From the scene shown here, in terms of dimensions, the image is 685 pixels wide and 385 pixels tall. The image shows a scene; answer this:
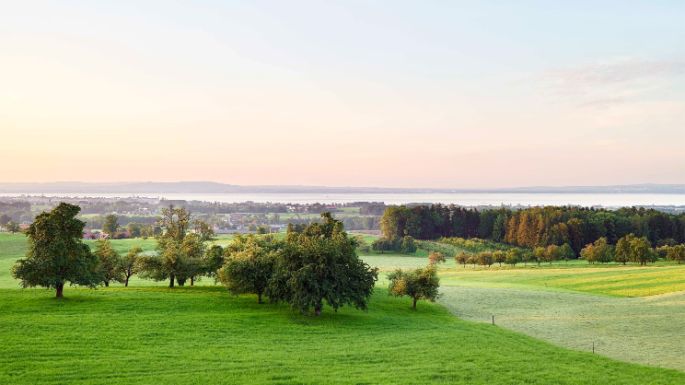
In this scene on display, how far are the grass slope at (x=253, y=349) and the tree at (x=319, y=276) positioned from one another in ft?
5.67

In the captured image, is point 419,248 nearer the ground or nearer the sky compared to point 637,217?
nearer the ground

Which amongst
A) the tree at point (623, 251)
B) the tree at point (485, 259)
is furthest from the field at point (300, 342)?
the tree at point (623, 251)

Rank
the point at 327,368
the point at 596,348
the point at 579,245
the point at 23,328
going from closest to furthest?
the point at 327,368
the point at 23,328
the point at 596,348
the point at 579,245

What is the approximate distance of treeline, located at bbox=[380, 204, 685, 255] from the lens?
161 m

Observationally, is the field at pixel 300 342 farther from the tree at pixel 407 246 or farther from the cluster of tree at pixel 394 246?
the tree at pixel 407 246

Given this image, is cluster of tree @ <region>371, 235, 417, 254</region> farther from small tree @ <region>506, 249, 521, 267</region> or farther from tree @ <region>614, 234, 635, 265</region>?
tree @ <region>614, 234, 635, 265</region>

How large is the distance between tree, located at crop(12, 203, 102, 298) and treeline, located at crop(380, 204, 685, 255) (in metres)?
128

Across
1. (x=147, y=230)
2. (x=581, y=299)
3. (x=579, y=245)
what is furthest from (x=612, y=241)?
(x=147, y=230)

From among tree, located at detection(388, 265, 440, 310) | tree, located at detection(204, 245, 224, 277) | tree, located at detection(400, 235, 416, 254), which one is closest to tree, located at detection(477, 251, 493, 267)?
tree, located at detection(400, 235, 416, 254)

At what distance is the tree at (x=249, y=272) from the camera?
55.3 m

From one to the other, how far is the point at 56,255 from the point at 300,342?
27785 mm

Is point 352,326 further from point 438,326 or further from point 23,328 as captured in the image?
point 23,328

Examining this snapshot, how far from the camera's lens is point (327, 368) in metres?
32.3

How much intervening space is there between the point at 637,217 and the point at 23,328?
176m
